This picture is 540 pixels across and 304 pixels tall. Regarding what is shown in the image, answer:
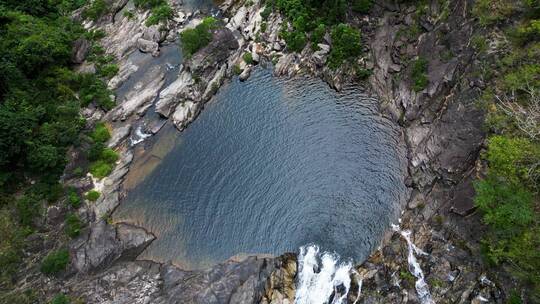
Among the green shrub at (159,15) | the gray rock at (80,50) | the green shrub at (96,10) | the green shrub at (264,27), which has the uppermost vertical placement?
the green shrub at (96,10)

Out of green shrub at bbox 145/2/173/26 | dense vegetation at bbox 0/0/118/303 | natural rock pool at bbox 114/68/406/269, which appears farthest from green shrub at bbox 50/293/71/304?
green shrub at bbox 145/2/173/26

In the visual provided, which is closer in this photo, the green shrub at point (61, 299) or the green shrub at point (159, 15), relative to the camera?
the green shrub at point (61, 299)

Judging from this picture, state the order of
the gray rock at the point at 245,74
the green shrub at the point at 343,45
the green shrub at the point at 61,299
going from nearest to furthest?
1. the green shrub at the point at 61,299
2. the green shrub at the point at 343,45
3. the gray rock at the point at 245,74

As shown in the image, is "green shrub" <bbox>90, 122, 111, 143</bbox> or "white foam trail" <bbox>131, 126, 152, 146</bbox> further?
"white foam trail" <bbox>131, 126, 152, 146</bbox>

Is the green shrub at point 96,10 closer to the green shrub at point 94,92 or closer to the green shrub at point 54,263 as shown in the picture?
the green shrub at point 94,92

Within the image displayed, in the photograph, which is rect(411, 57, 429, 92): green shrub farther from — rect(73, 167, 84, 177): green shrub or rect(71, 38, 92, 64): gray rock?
rect(71, 38, 92, 64): gray rock

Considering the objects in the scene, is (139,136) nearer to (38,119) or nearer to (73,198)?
(73,198)

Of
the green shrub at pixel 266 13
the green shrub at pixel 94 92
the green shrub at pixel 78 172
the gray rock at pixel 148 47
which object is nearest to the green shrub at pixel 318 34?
the green shrub at pixel 266 13
